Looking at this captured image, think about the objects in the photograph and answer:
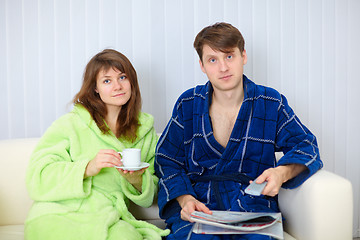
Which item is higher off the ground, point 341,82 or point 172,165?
point 341,82

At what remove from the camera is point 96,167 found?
175 centimetres

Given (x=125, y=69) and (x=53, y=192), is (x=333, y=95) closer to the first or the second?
(x=125, y=69)

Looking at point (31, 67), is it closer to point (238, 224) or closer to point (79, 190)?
point (79, 190)

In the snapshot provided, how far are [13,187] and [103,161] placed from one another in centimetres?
60

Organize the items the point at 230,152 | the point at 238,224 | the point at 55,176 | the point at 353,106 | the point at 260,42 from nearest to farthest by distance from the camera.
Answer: the point at 238,224 → the point at 55,176 → the point at 230,152 → the point at 260,42 → the point at 353,106

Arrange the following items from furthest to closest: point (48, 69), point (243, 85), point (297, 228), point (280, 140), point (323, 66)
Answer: point (323, 66)
point (48, 69)
point (243, 85)
point (280, 140)
point (297, 228)

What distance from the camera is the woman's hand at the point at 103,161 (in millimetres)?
1726

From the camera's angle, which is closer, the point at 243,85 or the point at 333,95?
the point at 243,85

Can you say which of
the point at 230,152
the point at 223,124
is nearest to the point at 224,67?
the point at 223,124

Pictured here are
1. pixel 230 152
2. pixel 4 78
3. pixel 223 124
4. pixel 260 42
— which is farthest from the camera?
pixel 260 42

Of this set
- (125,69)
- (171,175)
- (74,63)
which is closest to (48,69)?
(74,63)

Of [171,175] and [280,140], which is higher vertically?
[280,140]

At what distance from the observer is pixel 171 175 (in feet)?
6.33

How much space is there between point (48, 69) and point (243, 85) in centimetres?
121
